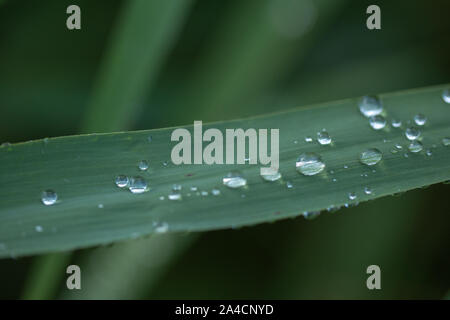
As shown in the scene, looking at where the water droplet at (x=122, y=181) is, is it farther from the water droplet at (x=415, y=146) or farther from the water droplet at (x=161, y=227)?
the water droplet at (x=415, y=146)

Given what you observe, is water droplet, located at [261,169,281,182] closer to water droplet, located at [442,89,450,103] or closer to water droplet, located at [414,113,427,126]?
water droplet, located at [414,113,427,126]

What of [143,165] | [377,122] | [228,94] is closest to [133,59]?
[228,94]

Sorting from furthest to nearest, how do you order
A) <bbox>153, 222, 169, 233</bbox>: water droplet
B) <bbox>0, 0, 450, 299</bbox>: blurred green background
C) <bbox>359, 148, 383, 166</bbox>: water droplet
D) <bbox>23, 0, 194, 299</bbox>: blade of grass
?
<bbox>0, 0, 450, 299</bbox>: blurred green background, <bbox>23, 0, 194, 299</bbox>: blade of grass, <bbox>359, 148, 383, 166</bbox>: water droplet, <bbox>153, 222, 169, 233</bbox>: water droplet

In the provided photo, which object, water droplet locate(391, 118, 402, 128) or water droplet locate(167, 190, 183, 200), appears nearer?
water droplet locate(167, 190, 183, 200)

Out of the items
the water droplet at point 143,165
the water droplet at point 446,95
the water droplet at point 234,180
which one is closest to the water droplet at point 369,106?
the water droplet at point 446,95

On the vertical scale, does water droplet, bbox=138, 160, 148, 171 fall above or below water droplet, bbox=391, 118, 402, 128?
below

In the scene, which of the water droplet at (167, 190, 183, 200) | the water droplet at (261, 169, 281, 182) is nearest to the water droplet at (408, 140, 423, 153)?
the water droplet at (261, 169, 281, 182)
